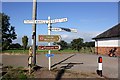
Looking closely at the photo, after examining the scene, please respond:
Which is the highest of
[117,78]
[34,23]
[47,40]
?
[34,23]

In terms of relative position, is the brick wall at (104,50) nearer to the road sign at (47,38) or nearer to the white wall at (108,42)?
the white wall at (108,42)

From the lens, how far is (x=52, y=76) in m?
11.7

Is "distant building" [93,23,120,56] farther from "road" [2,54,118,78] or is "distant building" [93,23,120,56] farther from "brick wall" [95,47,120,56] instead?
"road" [2,54,118,78]

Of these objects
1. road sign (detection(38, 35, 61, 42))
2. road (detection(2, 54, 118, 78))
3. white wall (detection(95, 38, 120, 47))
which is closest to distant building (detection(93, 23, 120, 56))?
white wall (detection(95, 38, 120, 47))

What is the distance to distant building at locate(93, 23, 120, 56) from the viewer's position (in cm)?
3500

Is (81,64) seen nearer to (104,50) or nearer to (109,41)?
(109,41)

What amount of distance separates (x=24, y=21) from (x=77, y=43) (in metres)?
58.4

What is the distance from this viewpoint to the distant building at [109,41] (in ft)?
115

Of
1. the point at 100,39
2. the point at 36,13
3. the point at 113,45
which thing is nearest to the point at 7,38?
the point at 100,39

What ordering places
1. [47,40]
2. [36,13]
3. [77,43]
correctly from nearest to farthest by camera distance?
1. [47,40]
2. [36,13]
3. [77,43]

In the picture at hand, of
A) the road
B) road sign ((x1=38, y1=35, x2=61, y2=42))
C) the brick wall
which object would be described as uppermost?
road sign ((x1=38, y1=35, x2=61, y2=42))

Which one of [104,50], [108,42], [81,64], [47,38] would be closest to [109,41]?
[108,42]

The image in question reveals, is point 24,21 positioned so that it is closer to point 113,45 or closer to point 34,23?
point 34,23

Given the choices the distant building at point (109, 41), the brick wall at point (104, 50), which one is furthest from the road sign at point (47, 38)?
the brick wall at point (104, 50)
